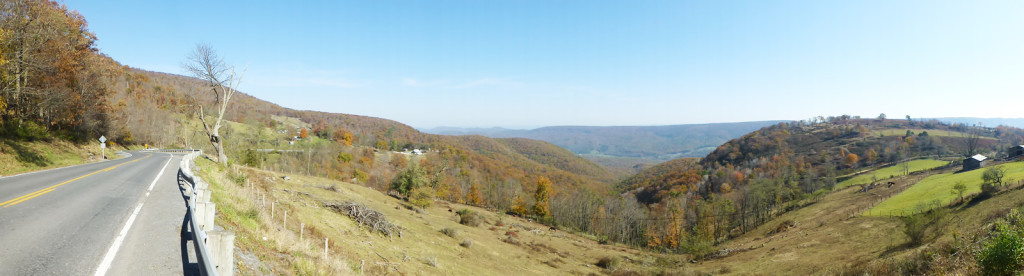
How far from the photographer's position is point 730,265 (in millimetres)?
45625

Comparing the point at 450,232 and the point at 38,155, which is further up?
the point at 38,155

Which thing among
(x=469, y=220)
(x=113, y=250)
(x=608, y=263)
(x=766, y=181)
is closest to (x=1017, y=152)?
(x=766, y=181)

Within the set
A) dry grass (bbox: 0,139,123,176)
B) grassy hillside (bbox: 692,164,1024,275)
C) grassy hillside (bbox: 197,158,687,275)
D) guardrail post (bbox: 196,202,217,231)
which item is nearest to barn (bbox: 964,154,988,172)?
grassy hillside (bbox: 692,164,1024,275)

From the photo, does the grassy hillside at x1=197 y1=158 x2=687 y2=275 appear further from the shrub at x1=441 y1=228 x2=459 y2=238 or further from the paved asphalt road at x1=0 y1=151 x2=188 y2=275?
the paved asphalt road at x1=0 y1=151 x2=188 y2=275

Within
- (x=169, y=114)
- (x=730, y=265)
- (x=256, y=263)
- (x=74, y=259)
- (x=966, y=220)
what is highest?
(x=169, y=114)

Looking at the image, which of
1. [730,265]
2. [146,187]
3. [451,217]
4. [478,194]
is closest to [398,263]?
[146,187]

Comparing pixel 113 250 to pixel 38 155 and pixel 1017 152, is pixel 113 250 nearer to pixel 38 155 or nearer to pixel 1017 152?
pixel 38 155

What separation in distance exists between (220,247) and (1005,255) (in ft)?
82.2

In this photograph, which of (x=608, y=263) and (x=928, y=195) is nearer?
(x=608, y=263)

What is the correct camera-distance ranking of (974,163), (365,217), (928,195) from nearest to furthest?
(365,217) < (928,195) < (974,163)

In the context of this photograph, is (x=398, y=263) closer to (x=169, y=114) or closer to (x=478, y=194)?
(x=478, y=194)

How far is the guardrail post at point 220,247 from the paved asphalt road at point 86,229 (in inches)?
109

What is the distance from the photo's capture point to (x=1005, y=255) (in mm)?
14211

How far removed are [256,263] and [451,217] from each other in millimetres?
49243
